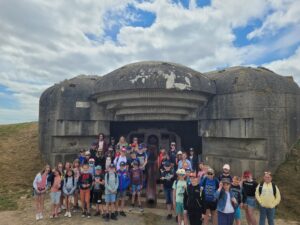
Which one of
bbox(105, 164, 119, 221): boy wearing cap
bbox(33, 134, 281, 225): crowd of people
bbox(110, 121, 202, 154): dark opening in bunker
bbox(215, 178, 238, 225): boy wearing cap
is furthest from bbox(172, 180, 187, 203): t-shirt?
bbox(110, 121, 202, 154): dark opening in bunker

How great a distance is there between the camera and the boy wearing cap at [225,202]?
4.32 meters

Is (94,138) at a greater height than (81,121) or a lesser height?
lesser

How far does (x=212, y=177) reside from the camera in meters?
4.55

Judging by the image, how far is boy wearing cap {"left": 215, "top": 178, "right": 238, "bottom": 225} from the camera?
4324mm

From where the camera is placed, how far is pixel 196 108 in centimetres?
884

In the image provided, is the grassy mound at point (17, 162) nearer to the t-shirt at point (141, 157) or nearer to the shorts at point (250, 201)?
the t-shirt at point (141, 157)

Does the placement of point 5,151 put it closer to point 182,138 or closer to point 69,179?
point 69,179

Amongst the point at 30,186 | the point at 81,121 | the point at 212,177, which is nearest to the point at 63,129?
the point at 81,121

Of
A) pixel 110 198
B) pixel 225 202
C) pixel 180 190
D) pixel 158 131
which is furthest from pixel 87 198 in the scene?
pixel 158 131

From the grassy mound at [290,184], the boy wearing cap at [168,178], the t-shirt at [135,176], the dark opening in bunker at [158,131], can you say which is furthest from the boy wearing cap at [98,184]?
the dark opening in bunker at [158,131]

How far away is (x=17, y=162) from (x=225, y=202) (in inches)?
358

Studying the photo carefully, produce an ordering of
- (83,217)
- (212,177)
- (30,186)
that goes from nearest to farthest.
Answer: (212,177), (83,217), (30,186)

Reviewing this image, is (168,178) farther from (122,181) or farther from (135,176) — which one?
(122,181)

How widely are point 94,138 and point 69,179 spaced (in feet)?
12.2
